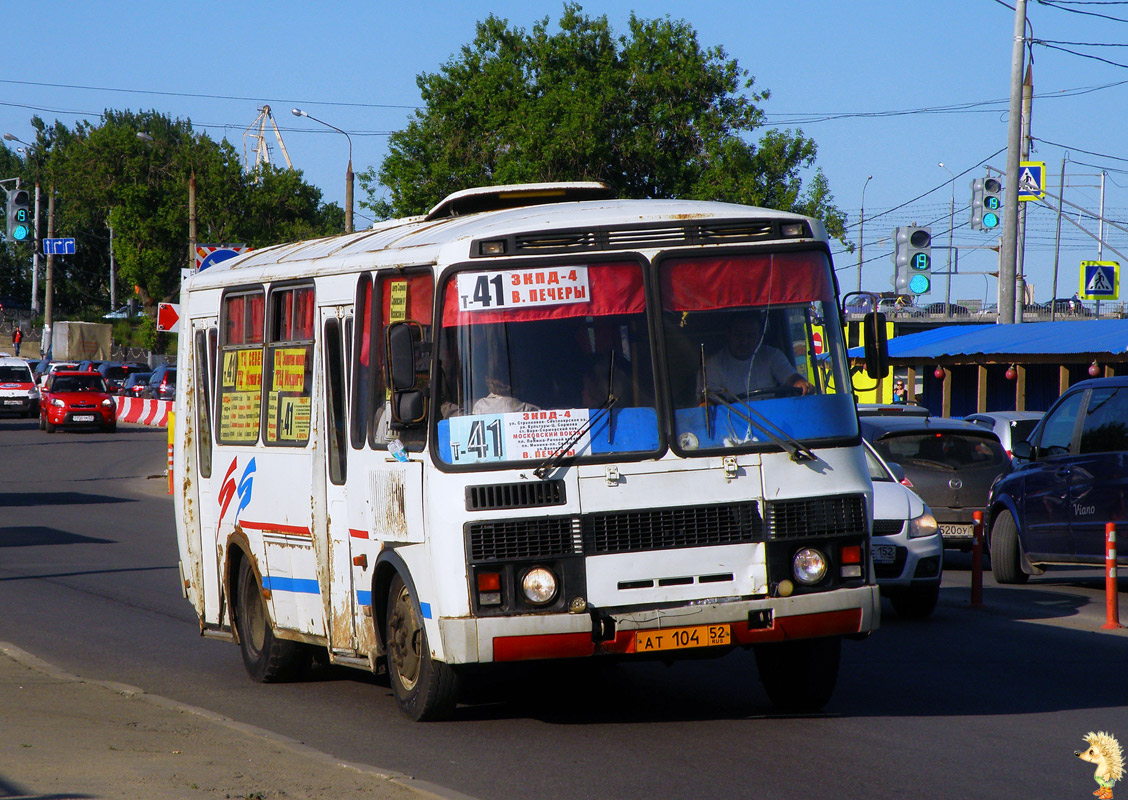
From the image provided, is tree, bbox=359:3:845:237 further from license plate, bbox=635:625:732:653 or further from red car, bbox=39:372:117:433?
license plate, bbox=635:625:732:653

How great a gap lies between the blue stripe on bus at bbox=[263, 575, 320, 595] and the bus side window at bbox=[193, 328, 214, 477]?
4.27 feet

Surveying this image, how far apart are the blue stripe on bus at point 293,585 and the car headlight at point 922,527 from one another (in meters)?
5.37

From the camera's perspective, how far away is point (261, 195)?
3305 inches

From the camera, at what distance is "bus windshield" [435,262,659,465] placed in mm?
7234

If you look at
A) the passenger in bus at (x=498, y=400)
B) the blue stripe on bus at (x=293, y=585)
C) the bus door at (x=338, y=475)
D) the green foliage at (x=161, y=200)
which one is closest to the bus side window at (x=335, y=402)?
the bus door at (x=338, y=475)

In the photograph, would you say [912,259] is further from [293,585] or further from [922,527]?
[293,585]

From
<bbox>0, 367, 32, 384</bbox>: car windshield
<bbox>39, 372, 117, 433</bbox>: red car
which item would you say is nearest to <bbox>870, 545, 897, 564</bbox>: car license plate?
<bbox>39, 372, 117, 433</bbox>: red car

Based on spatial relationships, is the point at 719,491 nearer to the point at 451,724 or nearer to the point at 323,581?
the point at 451,724

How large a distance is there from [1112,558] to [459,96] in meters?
43.6

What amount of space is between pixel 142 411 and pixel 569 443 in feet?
148

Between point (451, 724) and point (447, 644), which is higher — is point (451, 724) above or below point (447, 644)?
below

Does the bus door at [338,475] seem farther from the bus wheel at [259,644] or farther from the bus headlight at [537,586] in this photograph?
the bus headlight at [537,586]

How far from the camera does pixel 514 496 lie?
23.5 ft

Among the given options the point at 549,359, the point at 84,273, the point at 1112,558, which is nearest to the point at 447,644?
the point at 549,359
